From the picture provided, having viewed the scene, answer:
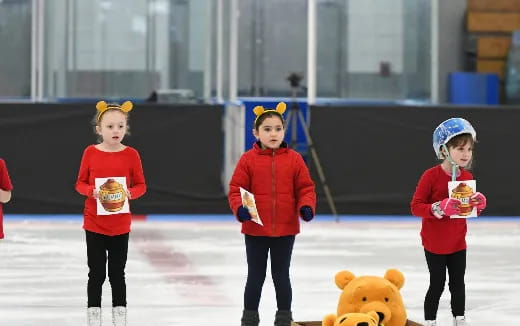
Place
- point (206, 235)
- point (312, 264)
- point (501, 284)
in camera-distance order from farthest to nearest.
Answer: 1. point (206, 235)
2. point (312, 264)
3. point (501, 284)

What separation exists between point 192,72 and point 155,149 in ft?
8.73

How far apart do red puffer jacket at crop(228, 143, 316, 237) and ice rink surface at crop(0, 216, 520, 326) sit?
73 cm

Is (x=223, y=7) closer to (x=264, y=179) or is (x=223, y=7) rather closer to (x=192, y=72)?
(x=192, y=72)

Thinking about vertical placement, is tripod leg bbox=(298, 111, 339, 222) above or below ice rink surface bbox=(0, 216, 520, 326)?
above

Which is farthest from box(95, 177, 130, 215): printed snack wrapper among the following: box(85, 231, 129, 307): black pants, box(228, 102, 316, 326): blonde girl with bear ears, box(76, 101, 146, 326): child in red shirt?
box(228, 102, 316, 326): blonde girl with bear ears

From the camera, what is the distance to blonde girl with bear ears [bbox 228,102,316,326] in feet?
19.2

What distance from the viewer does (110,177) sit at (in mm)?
5852

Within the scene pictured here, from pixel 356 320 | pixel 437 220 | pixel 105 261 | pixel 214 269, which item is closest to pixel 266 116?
pixel 437 220

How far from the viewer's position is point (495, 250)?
10.2 metres

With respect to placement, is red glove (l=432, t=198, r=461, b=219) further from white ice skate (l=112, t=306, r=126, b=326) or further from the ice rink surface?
white ice skate (l=112, t=306, r=126, b=326)

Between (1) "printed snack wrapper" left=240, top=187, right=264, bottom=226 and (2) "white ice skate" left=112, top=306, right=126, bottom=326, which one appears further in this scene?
(2) "white ice skate" left=112, top=306, right=126, bottom=326

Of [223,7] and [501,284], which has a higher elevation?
[223,7]

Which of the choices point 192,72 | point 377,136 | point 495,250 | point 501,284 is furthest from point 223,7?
point 501,284

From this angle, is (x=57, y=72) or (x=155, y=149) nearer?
(x=155, y=149)
